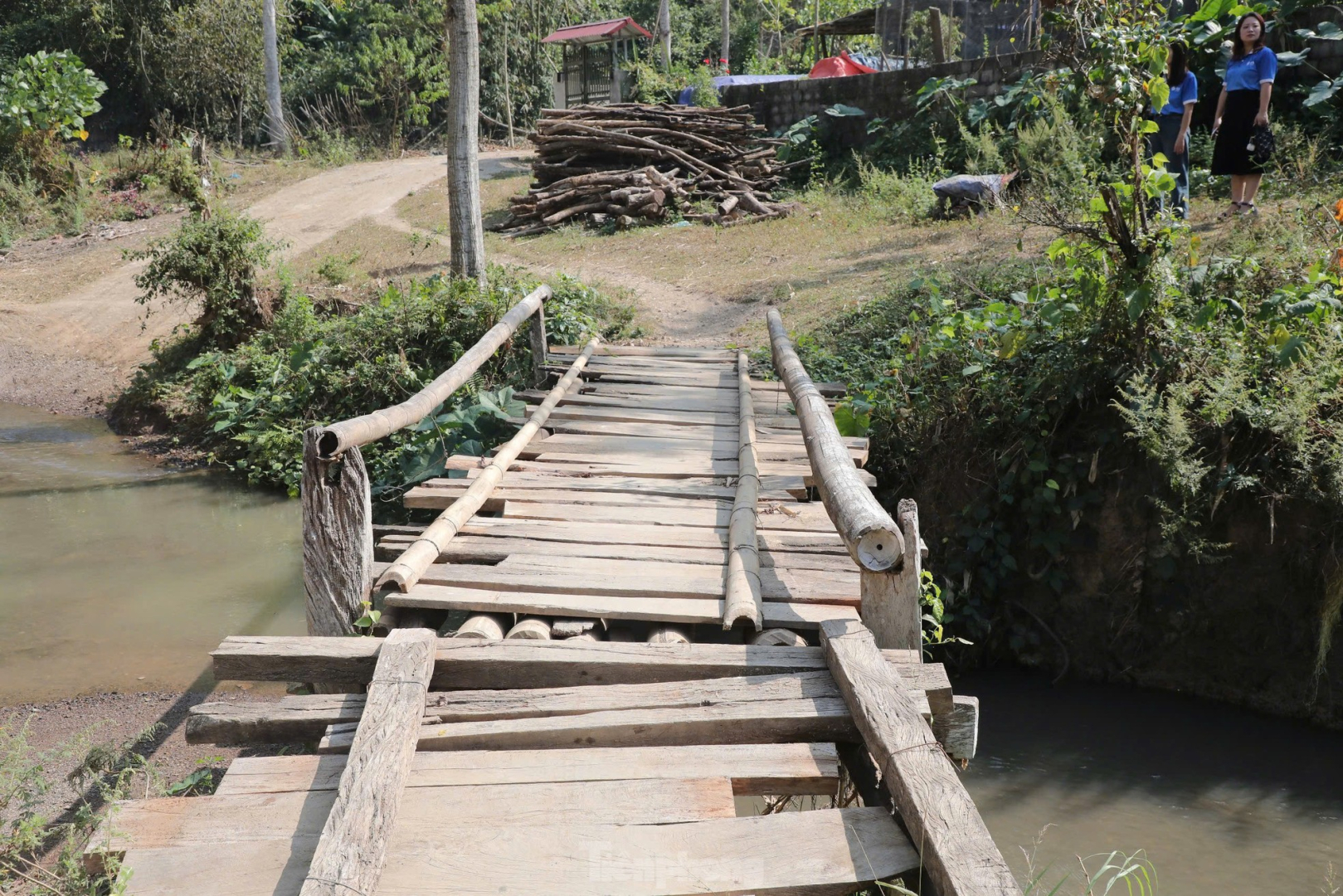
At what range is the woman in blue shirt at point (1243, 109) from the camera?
7742 mm

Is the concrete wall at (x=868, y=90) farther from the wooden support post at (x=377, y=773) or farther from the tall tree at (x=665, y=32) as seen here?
the wooden support post at (x=377, y=773)

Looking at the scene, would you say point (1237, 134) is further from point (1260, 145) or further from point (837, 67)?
point (837, 67)

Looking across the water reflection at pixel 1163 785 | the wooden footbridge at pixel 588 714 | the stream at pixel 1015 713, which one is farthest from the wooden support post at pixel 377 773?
the water reflection at pixel 1163 785

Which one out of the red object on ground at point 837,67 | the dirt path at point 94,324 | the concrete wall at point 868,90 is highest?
the red object on ground at point 837,67

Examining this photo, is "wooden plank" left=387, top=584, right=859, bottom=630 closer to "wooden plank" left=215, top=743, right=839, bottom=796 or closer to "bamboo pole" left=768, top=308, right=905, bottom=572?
"bamboo pole" left=768, top=308, right=905, bottom=572

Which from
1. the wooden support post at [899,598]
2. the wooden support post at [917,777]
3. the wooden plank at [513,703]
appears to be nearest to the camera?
the wooden support post at [917,777]

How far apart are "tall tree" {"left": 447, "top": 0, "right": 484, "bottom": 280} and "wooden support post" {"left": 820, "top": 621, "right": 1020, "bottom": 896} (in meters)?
7.31

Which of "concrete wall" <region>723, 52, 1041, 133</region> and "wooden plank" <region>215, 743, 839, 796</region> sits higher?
"concrete wall" <region>723, 52, 1041, 133</region>

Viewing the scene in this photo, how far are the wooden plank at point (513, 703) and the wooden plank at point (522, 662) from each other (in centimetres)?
9

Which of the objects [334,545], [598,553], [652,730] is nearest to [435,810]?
[652,730]

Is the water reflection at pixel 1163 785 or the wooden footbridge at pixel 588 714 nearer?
the wooden footbridge at pixel 588 714

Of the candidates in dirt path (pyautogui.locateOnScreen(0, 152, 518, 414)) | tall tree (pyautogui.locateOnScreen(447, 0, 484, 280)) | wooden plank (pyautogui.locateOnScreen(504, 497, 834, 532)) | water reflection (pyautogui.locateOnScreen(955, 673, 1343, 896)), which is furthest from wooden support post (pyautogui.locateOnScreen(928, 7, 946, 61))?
wooden plank (pyautogui.locateOnScreen(504, 497, 834, 532))

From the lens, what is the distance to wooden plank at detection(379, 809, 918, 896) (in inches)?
86.7

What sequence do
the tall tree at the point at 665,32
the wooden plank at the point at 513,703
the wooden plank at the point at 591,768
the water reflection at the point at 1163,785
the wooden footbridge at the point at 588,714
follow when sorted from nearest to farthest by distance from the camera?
the wooden footbridge at the point at 588,714
the wooden plank at the point at 591,768
the wooden plank at the point at 513,703
the water reflection at the point at 1163,785
the tall tree at the point at 665,32
